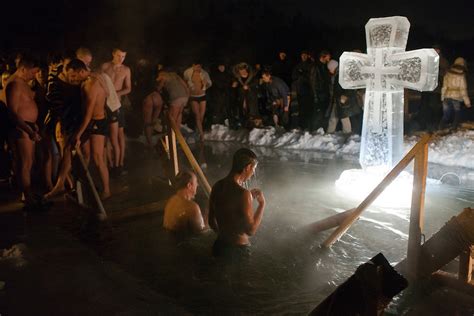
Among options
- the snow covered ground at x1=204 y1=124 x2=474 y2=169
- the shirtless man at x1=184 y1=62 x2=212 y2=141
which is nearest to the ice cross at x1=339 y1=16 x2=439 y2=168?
the snow covered ground at x1=204 y1=124 x2=474 y2=169

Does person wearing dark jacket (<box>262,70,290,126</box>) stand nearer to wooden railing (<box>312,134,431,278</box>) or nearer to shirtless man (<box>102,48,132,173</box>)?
shirtless man (<box>102,48,132,173</box>)

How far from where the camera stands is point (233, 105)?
1442cm

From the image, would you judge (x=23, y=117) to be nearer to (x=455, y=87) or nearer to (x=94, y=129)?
(x=94, y=129)

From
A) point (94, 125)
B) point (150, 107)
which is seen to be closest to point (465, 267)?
point (94, 125)

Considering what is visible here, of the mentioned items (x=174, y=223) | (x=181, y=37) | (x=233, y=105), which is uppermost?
(x=181, y=37)

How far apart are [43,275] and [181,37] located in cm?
2284

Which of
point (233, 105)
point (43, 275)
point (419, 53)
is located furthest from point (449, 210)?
point (233, 105)

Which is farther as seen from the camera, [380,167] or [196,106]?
[196,106]

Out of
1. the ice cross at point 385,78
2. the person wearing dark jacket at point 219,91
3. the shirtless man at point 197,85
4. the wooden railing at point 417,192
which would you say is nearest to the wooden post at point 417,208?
the wooden railing at point 417,192

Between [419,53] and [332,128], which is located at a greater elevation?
[419,53]

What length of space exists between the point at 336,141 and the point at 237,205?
7.69 m

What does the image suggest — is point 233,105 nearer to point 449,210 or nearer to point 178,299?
point 449,210

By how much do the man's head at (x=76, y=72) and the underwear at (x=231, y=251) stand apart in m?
3.51

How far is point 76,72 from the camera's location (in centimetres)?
640
